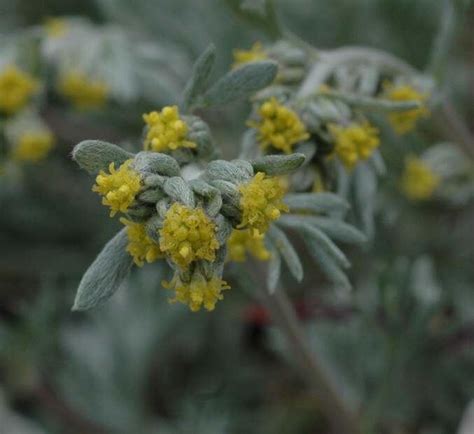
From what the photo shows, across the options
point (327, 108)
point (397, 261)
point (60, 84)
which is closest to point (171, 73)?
point (60, 84)

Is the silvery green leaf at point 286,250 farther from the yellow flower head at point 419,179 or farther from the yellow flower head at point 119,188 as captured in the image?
the yellow flower head at point 419,179

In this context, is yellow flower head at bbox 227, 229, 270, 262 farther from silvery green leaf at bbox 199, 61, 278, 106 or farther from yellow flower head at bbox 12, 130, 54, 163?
yellow flower head at bbox 12, 130, 54, 163

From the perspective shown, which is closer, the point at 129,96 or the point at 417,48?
the point at 129,96

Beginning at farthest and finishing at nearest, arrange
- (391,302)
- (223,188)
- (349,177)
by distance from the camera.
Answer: (391,302)
(349,177)
(223,188)

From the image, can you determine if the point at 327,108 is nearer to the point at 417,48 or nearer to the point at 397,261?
the point at 397,261

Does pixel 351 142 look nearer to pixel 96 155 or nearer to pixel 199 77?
pixel 199 77

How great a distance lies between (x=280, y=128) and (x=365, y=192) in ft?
1.25

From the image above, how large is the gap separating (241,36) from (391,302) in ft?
5.03

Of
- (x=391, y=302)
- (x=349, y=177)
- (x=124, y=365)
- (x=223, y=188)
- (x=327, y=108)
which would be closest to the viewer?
(x=223, y=188)

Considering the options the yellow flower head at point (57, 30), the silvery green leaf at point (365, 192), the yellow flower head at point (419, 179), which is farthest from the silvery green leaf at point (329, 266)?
the yellow flower head at point (57, 30)

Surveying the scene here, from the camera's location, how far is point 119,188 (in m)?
1.44

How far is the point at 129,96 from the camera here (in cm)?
271

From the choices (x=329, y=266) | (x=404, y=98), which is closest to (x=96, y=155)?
(x=329, y=266)

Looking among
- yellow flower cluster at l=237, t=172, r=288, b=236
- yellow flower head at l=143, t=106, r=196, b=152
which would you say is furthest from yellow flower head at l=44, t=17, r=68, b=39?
yellow flower cluster at l=237, t=172, r=288, b=236
